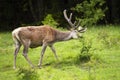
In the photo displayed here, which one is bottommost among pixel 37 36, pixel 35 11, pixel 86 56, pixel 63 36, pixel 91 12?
pixel 35 11

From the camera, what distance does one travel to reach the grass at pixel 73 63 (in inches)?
427

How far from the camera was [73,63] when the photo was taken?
12.8 meters

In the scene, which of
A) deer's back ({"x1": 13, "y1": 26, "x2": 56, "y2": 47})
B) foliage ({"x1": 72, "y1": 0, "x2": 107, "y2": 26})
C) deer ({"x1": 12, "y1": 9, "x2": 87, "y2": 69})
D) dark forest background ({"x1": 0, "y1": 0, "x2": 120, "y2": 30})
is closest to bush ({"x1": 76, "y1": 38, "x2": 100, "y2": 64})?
deer ({"x1": 12, "y1": 9, "x2": 87, "y2": 69})

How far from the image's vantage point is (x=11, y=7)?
25.8 meters

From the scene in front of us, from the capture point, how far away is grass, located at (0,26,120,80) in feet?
35.6

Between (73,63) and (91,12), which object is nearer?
(73,63)

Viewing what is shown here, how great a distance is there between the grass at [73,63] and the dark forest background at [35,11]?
7.17 meters

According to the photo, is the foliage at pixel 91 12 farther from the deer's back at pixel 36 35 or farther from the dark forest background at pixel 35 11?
the deer's back at pixel 36 35

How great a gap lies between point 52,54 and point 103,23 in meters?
9.19

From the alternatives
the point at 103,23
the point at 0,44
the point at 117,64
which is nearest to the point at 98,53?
the point at 117,64

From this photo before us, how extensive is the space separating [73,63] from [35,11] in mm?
13149

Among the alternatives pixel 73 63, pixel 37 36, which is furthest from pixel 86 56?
pixel 37 36

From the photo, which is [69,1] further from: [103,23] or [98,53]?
[98,53]

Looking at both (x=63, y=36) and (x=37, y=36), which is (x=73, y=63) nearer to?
(x=63, y=36)
